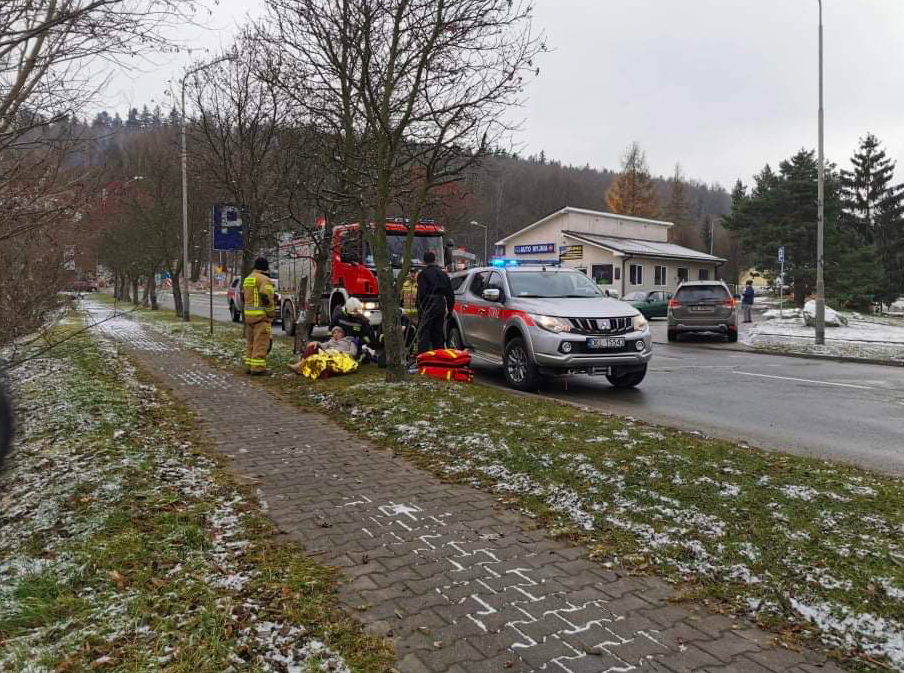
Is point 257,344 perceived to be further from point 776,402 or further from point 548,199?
point 548,199

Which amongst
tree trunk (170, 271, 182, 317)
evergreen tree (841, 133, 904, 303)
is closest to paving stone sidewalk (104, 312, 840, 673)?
tree trunk (170, 271, 182, 317)

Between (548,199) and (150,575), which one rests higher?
(548,199)

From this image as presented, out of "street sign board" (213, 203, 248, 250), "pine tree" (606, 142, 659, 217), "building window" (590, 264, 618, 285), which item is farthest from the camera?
"pine tree" (606, 142, 659, 217)

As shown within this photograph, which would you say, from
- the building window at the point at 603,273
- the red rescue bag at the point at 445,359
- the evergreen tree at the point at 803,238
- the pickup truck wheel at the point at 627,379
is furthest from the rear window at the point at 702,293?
the building window at the point at 603,273


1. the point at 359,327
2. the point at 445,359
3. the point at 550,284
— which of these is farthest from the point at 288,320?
the point at 550,284

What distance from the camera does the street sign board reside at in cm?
1622

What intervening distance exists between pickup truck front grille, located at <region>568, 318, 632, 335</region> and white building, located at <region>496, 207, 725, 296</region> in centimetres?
3700

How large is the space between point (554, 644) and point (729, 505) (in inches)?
79.1

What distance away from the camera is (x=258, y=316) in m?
11.3

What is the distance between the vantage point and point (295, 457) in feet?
20.0

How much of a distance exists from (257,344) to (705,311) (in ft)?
47.9

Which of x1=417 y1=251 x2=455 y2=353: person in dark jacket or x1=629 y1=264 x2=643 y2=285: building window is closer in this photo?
x1=417 y1=251 x2=455 y2=353: person in dark jacket

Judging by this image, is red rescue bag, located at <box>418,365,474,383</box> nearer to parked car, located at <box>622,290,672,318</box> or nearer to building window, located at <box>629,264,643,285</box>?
parked car, located at <box>622,290,672,318</box>

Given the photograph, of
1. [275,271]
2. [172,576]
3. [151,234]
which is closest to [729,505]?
[172,576]
